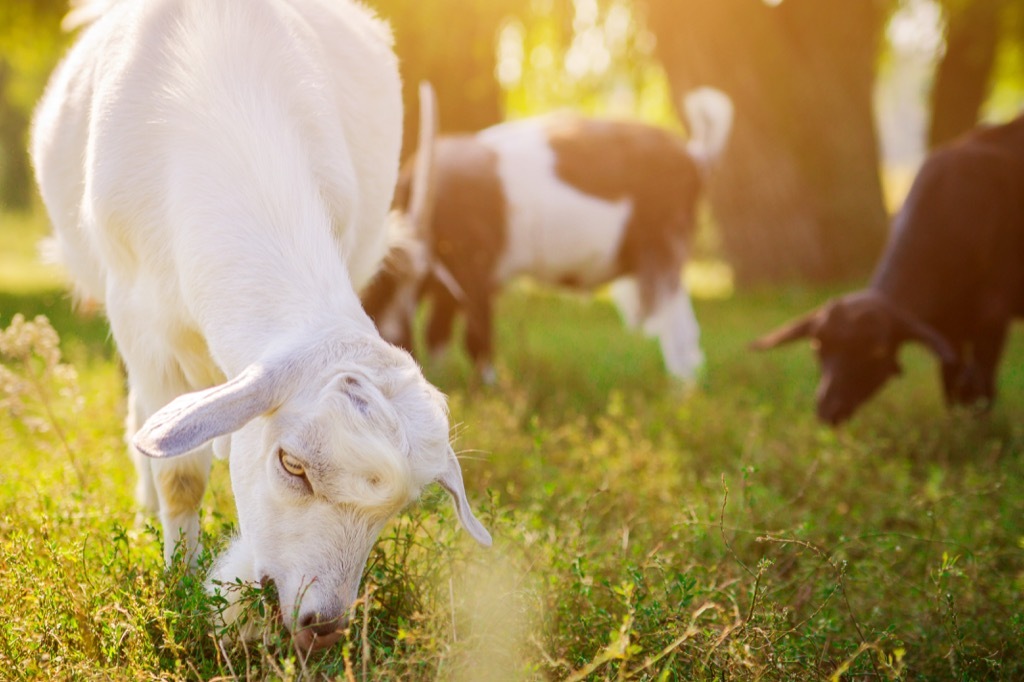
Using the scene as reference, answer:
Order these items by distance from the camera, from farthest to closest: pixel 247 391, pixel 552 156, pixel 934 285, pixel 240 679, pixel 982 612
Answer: pixel 552 156 → pixel 934 285 → pixel 982 612 → pixel 240 679 → pixel 247 391

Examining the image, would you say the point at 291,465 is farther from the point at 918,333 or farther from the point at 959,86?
the point at 959,86

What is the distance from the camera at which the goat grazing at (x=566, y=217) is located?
625cm

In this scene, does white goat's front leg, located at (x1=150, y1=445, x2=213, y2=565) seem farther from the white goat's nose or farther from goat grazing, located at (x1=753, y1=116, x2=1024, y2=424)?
goat grazing, located at (x1=753, y1=116, x2=1024, y2=424)

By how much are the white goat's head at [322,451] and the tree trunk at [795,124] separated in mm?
9281

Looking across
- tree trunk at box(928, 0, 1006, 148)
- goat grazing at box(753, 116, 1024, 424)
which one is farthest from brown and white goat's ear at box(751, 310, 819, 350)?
tree trunk at box(928, 0, 1006, 148)

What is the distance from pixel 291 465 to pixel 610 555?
4.06 feet

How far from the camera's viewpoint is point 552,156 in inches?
260

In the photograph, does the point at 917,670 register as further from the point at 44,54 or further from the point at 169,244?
the point at 44,54

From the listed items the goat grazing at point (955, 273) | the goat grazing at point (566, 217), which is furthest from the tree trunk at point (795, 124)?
the goat grazing at point (955, 273)

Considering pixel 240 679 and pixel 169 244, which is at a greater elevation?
pixel 169 244

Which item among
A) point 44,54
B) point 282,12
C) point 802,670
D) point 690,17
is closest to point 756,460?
point 802,670

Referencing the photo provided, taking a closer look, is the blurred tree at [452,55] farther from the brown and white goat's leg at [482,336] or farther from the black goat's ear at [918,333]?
the black goat's ear at [918,333]

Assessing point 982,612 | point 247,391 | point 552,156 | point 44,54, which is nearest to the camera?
point 247,391

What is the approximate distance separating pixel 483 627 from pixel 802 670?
0.80 meters
